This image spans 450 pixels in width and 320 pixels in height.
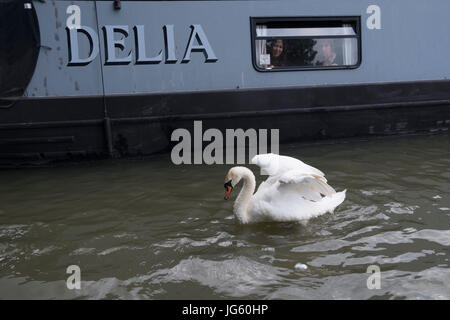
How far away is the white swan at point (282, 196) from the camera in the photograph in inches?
171

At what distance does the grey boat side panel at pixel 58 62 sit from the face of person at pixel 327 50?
11.4ft

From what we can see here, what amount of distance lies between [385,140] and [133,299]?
5.90 m

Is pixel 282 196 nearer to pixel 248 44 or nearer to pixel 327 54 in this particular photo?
pixel 248 44

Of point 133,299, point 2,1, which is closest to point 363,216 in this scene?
point 133,299

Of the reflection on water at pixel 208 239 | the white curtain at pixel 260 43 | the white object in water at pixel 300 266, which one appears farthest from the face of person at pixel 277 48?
the white object in water at pixel 300 266

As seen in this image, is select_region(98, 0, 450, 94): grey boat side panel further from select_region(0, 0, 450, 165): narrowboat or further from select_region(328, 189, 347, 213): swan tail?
select_region(328, 189, 347, 213): swan tail

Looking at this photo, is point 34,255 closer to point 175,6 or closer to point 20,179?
point 20,179

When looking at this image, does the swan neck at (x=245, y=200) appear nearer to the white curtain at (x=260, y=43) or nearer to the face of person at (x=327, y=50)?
the white curtain at (x=260, y=43)

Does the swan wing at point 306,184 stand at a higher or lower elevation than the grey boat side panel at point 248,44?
lower

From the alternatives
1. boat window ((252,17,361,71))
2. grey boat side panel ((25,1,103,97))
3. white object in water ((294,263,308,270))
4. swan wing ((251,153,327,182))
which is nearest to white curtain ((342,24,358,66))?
boat window ((252,17,361,71))

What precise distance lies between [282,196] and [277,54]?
147 inches

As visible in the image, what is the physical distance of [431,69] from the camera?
27.2ft

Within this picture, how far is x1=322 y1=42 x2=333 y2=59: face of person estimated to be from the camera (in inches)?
309
